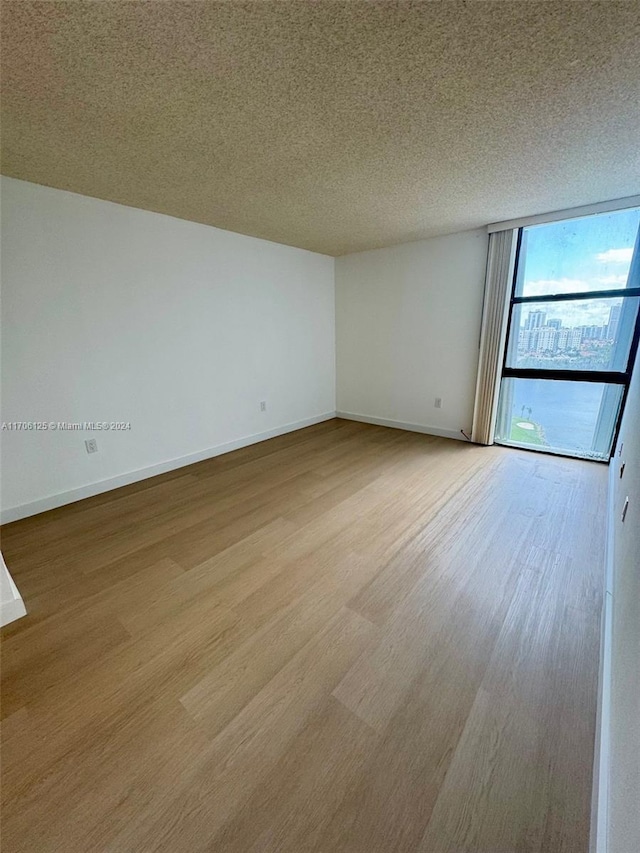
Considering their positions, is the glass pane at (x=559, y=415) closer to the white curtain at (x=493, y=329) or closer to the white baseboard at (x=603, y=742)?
the white curtain at (x=493, y=329)

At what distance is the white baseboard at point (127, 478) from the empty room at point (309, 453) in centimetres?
3

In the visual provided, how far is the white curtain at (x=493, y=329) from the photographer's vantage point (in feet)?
11.2

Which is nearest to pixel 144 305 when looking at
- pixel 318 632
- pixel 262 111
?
pixel 262 111

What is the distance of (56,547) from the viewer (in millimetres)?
2174

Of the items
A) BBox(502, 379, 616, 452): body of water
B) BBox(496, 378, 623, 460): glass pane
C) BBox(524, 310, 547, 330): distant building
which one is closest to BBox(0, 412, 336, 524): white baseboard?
BBox(496, 378, 623, 460): glass pane

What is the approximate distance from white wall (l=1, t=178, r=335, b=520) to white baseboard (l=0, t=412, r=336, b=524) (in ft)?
0.05

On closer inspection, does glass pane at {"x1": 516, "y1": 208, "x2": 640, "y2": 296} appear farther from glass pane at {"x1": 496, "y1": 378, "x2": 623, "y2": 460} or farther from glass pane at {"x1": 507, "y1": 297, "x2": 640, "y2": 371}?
glass pane at {"x1": 496, "y1": 378, "x2": 623, "y2": 460}

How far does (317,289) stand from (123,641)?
4.27 m

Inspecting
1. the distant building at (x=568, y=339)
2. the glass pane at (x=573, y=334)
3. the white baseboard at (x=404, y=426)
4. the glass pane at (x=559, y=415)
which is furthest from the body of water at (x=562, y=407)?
the white baseboard at (x=404, y=426)

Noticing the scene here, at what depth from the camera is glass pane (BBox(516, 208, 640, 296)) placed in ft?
9.59

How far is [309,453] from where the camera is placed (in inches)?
148

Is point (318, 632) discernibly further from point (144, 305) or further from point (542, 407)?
point (542, 407)

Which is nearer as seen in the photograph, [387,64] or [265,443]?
[387,64]

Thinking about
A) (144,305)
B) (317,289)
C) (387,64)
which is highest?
(387,64)
